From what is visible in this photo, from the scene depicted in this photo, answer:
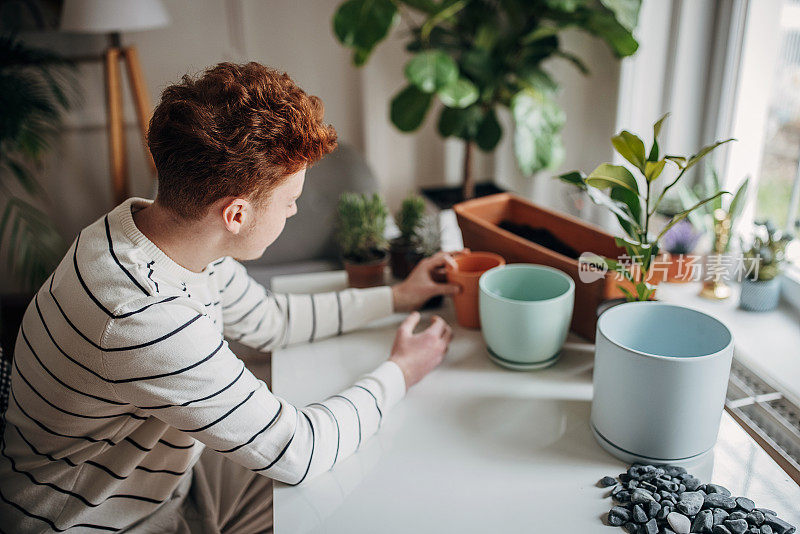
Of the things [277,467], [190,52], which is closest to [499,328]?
→ [277,467]

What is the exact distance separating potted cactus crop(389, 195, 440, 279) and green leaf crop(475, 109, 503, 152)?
0.83m

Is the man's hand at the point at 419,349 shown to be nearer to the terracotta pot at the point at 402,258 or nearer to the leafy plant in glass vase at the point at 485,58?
the terracotta pot at the point at 402,258

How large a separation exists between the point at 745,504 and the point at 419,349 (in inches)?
19.8

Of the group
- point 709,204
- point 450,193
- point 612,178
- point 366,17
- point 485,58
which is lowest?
point 450,193

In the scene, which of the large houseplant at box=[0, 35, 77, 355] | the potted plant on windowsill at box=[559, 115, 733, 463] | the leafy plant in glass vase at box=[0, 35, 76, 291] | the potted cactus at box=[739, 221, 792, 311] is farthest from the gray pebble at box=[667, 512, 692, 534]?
the leafy plant in glass vase at box=[0, 35, 76, 291]

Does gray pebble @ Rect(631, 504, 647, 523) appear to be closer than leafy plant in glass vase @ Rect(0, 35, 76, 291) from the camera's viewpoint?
Result: Yes

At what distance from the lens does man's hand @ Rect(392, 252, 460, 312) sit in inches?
48.9

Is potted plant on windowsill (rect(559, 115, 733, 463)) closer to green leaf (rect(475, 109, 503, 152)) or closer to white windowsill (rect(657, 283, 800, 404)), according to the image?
white windowsill (rect(657, 283, 800, 404))

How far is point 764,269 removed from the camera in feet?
4.08

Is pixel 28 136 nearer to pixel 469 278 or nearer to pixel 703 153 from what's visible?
pixel 469 278

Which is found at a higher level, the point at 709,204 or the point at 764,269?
the point at 709,204

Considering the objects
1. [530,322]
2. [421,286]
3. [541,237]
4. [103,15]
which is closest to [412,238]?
[421,286]

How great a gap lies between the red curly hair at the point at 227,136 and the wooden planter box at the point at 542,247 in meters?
0.49

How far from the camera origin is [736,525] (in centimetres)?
71
